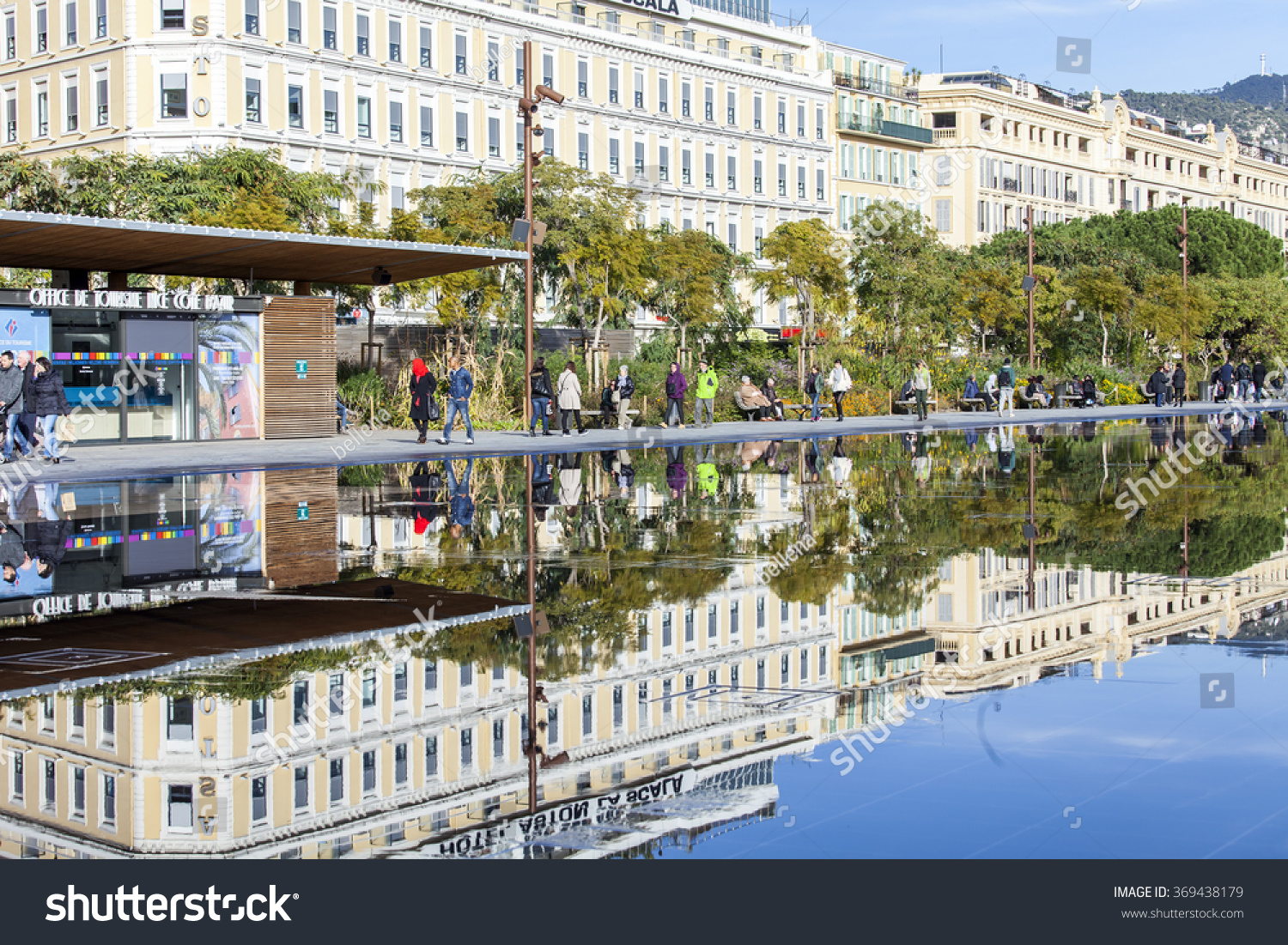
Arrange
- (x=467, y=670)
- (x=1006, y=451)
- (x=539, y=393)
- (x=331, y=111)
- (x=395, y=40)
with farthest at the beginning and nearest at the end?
(x=395, y=40), (x=331, y=111), (x=539, y=393), (x=1006, y=451), (x=467, y=670)

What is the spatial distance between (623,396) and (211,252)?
14.9 metres

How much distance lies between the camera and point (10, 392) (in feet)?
87.9

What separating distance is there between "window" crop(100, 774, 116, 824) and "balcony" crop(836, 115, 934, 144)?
314 feet

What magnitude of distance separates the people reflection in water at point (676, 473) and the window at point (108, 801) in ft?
49.3

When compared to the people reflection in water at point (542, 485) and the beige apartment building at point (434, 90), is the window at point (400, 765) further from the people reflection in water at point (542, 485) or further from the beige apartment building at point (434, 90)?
the beige apartment building at point (434, 90)

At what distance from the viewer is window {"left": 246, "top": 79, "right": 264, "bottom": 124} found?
65.2 metres

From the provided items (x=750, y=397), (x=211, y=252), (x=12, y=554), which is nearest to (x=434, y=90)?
(x=750, y=397)

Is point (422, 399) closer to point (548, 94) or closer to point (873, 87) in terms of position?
point (548, 94)

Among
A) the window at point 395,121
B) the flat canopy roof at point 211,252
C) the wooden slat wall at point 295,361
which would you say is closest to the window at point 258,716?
the flat canopy roof at point 211,252

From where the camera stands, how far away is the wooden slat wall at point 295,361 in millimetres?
33688

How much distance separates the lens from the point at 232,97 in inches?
2539

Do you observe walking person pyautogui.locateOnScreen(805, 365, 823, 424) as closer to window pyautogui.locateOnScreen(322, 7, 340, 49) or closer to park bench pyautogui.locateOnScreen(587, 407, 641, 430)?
park bench pyautogui.locateOnScreen(587, 407, 641, 430)

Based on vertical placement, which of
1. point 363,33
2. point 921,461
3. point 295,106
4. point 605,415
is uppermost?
point 363,33

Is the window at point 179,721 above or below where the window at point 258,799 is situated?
above
